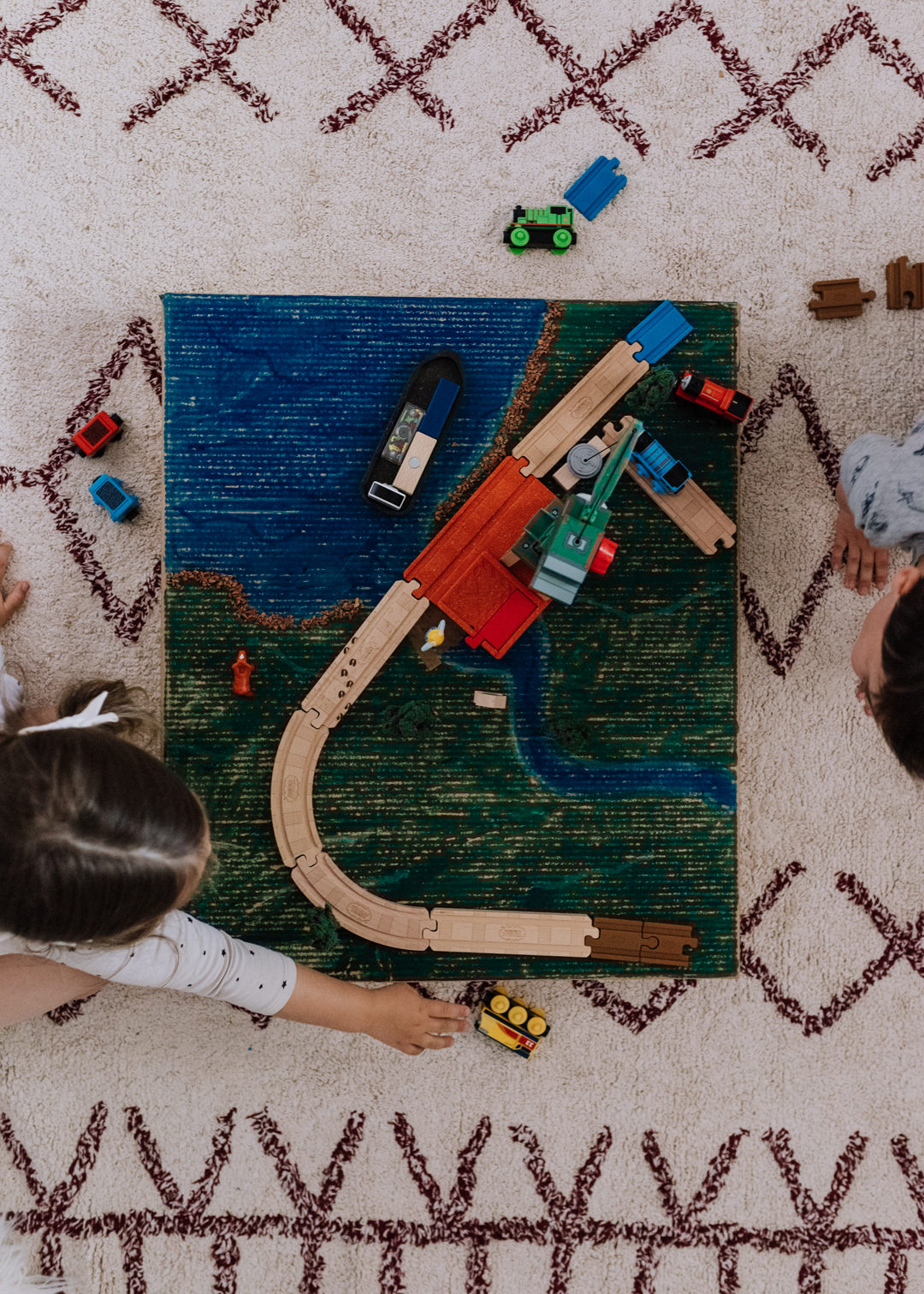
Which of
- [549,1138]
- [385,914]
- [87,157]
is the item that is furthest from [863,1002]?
[87,157]

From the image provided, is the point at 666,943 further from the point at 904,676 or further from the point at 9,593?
the point at 9,593

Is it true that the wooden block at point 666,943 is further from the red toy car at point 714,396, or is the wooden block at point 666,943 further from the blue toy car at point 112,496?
the blue toy car at point 112,496

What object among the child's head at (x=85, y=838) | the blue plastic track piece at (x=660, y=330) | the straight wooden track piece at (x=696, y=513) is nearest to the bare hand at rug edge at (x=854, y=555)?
the straight wooden track piece at (x=696, y=513)

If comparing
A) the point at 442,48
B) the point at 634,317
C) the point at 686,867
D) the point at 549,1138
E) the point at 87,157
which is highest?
the point at 442,48

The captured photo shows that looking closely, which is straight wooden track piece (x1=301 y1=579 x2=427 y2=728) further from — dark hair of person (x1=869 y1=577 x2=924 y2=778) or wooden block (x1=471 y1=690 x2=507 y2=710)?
dark hair of person (x1=869 y1=577 x2=924 y2=778)

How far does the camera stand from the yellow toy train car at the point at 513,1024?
826 millimetres

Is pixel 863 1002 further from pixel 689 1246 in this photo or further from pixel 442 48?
pixel 442 48

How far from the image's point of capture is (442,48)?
85 centimetres

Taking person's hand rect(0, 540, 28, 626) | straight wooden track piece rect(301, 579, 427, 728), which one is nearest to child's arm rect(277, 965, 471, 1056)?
straight wooden track piece rect(301, 579, 427, 728)

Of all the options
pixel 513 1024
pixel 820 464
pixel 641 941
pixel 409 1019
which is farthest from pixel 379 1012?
pixel 820 464

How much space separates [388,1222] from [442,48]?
1.21 metres

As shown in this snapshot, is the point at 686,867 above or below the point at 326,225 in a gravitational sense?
below

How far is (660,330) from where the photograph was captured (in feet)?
2.74

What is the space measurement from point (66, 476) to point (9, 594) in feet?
0.44
